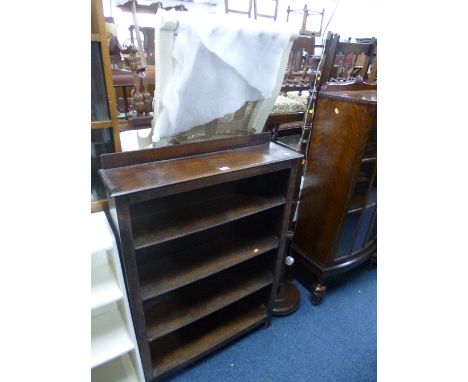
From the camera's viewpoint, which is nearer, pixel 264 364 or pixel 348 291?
pixel 264 364

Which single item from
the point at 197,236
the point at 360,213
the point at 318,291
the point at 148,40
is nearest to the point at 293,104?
the point at 360,213

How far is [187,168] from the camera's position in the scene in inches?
34.9

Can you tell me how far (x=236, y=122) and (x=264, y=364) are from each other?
110cm

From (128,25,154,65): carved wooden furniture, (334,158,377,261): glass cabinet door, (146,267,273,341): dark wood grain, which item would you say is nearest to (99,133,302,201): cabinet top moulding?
(334,158,377,261): glass cabinet door

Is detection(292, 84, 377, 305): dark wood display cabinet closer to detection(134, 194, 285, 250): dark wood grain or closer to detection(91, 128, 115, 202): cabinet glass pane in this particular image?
detection(134, 194, 285, 250): dark wood grain

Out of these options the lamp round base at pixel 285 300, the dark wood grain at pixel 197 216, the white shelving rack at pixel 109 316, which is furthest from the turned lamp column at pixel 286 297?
the white shelving rack at pixel 109 316

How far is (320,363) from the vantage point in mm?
1309

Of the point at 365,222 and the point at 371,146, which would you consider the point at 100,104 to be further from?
the point at 365,222

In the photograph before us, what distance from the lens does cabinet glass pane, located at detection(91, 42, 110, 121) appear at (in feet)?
2.63

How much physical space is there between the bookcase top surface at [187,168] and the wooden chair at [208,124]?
77 millimetres

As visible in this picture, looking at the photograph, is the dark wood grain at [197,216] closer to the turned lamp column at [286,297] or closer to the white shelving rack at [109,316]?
the white shelving rack at [109,316]
